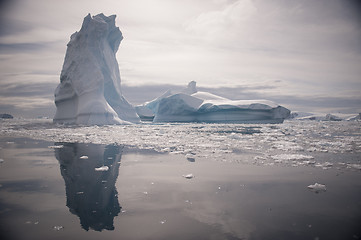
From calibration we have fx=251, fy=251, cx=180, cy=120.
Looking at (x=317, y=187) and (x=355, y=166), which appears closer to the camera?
(x=317, y=187)

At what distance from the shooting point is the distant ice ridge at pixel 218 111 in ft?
114

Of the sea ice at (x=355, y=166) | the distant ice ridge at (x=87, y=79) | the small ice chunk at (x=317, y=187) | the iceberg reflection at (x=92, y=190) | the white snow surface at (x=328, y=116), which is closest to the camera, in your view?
the iceberg reflection at (x=92, y=190)

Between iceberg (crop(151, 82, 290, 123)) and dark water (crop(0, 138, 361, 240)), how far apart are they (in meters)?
30.2

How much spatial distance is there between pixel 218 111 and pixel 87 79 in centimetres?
1930

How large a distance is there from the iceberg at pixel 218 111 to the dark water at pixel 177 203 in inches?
1189

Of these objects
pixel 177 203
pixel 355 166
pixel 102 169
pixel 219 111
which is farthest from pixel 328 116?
pixel 177 203

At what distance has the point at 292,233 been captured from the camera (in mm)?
2389

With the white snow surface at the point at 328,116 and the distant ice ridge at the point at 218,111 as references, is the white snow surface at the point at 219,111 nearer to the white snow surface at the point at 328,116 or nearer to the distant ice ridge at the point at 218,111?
the distant ice ridge at the point at 218,111

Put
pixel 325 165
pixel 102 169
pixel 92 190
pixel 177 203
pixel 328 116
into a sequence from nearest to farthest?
pixel 177 203, pixel 92 190, pixel 102 169, pixel 325 165, pixel 328 116

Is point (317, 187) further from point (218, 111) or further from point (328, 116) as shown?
point (328, 116)

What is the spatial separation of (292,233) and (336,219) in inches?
26.6

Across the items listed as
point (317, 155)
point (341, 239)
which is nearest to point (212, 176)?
point (341, 239)

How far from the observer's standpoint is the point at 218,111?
37344mm

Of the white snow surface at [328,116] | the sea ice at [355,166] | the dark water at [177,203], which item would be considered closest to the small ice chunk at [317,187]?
the dark water at [177,203]
